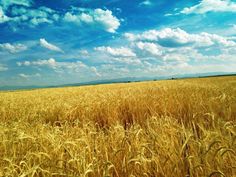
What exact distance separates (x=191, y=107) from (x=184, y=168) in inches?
135

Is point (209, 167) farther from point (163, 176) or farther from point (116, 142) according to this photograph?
point (116, 142)

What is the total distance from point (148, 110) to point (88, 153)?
3139mm

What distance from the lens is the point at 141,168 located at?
1.98 meters

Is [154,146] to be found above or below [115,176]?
above

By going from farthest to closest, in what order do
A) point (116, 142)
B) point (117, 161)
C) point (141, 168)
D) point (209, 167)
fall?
point (116, 142), point (117, 161), point (141, 168), point (209, 167)

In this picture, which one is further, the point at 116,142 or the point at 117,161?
the point at 116,142

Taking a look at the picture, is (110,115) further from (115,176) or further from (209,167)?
(209,167)

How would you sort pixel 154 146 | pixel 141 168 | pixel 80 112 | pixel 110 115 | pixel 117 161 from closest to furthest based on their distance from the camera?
pixel 141 168, pixel 117 161, pixel 154 146, pixel 110 115, pixel 80 112

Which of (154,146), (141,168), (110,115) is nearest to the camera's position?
(141,168)

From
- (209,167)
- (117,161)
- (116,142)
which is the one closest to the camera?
(209,167)

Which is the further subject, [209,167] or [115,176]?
[115,176]

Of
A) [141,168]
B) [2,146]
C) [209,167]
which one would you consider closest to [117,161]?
[141,168]

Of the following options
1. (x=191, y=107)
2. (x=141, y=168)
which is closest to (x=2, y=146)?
(x=141, y=168)

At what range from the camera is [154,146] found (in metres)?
2.39
